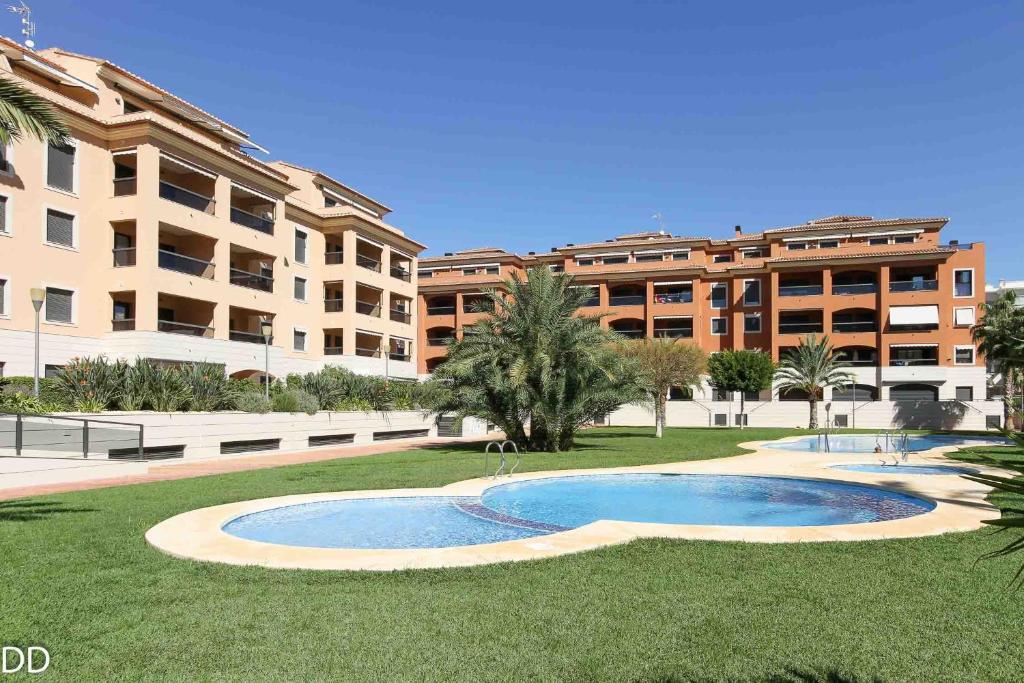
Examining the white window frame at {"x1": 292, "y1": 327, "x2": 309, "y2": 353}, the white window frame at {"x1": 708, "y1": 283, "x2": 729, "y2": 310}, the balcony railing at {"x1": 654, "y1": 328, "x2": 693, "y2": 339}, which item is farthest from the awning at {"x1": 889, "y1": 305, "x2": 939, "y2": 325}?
the white window frame at {"x1": 292, "y1": 327, "x2": 309, "y2": 353}

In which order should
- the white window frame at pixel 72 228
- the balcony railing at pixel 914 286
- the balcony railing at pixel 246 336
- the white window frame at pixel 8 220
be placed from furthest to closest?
Result: 1. the balcony railing at pixel 914 286
2. the balcony railing at pixel 246 336
3. the white window frame at pixel 72 228
4. the white window frame at pixel 8 220

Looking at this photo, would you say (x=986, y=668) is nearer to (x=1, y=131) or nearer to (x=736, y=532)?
(x=736, y=532)

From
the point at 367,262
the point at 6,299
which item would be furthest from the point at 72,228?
the point at 367,262

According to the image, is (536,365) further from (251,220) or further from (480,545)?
(251,220)

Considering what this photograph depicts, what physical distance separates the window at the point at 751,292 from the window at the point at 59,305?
4452 centimetres

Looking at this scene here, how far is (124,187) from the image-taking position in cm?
2802

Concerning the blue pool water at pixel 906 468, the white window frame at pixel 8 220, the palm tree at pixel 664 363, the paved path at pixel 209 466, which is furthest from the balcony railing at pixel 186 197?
the blue pool water at pixel 906 468

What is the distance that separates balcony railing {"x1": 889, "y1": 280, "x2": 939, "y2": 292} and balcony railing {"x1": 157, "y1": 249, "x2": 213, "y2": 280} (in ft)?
142

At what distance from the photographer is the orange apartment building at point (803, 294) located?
48812 mm

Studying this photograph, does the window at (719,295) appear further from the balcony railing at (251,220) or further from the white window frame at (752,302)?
the balcony railing at (251,220)

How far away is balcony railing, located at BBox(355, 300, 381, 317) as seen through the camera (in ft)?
142

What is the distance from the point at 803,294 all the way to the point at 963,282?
10094 mm

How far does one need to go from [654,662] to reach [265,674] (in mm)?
2487

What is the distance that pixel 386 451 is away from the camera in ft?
77.2
